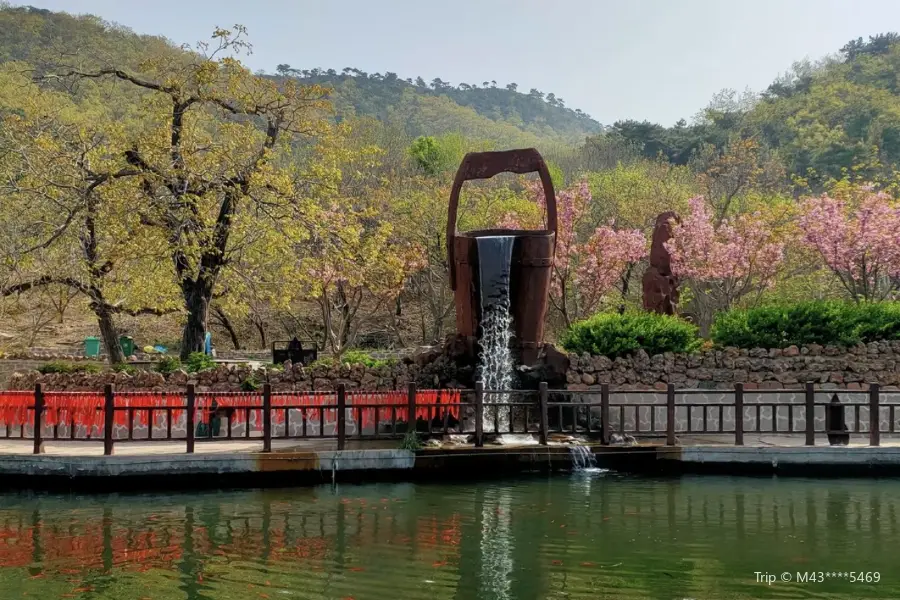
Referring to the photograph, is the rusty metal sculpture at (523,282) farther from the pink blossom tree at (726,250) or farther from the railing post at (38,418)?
the railing post at (38,418)

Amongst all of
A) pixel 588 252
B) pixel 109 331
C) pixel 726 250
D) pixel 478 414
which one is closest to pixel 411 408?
pixel 478 414

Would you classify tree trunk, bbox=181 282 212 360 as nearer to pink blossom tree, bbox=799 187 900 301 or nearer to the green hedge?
the green hedge

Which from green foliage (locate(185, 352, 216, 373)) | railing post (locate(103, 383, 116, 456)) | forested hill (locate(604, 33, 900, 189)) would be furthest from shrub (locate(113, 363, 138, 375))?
forested hill (locate(604, 33, 900, 189))

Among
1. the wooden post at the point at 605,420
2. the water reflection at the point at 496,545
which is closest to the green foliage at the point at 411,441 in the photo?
the water reflection at the point at 496,545

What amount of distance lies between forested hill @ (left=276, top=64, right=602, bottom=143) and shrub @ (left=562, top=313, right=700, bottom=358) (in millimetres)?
40527

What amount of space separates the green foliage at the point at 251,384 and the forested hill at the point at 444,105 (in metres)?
40.6

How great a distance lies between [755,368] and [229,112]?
1299cm

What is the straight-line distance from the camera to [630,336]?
17.7 m

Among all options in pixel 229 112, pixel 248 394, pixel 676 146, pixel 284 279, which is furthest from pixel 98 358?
pixel 676 146

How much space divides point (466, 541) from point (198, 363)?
9.51 meters

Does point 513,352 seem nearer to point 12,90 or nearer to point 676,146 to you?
point 12,90

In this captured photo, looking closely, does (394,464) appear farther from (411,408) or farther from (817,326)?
(817,326)

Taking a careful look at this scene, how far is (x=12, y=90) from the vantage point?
1420 inches

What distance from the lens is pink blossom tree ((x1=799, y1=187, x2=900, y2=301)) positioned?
21.2 meters
